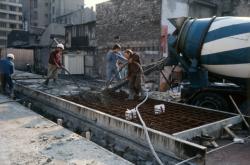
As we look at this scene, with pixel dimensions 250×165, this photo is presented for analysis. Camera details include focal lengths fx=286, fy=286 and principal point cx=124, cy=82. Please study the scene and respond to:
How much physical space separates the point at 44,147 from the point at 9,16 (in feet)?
212

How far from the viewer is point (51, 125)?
6.45 meters

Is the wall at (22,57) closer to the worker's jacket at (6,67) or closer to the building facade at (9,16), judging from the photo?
the worker's jacket at (6,67)

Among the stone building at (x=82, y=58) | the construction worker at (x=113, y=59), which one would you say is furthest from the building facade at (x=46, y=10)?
the construction worker at (x=113, y=59)

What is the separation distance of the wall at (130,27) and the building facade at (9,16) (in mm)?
46189

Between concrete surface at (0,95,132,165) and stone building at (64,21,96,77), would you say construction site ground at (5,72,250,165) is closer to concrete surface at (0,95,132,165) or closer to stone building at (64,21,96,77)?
concrete surface at (0,95,132,165)

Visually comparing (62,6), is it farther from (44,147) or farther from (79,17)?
(44,147)

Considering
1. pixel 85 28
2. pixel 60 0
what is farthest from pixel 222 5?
pixel 60 0

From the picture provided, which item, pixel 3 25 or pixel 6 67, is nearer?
pixel 6 67

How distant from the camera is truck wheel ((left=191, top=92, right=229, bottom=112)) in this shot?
24.7 ft

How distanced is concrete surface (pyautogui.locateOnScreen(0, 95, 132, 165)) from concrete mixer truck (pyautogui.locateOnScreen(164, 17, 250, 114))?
3842 millimetres

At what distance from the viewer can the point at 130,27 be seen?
19.7m

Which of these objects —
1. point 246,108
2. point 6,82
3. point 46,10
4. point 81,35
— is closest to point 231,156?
point 246,108

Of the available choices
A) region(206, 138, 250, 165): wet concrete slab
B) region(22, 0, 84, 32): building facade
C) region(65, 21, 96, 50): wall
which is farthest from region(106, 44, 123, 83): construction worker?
region(22, 0, 84, 32): building facade

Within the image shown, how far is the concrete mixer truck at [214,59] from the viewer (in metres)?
6.88
